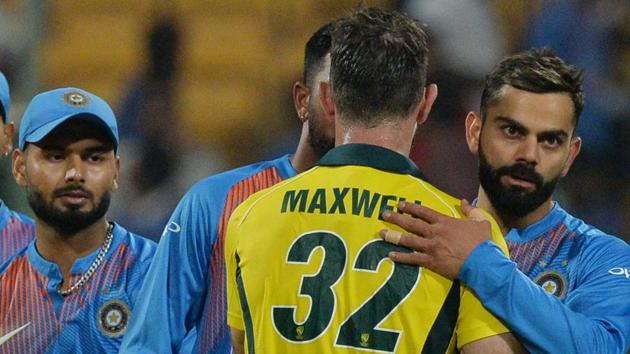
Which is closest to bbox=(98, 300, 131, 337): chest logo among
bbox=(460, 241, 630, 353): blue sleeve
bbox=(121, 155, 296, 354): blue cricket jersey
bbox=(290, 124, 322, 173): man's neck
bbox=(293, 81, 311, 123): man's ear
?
bbox=(121, 155, 296, 354): blue cricket jersey

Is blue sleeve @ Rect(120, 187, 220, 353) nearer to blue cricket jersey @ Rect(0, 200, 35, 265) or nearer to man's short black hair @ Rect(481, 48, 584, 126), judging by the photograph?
man's short black hair @ Rect(481, 48, 584, 126)

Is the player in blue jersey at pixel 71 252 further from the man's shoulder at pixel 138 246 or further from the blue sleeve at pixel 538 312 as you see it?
the blue sleeve at pixel 538 312

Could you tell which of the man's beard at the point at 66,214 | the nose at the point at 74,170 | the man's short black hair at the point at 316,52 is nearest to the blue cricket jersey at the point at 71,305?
the man's beard at the point at 66,214

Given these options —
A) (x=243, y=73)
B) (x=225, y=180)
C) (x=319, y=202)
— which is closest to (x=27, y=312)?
(x=225, y=180)

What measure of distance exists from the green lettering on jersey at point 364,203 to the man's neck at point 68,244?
1565 mm

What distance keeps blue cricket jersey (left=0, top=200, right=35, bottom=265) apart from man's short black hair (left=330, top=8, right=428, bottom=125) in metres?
2.31

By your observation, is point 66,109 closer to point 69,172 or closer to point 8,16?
point 69,172

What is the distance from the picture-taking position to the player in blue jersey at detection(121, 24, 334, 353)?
3352 mm

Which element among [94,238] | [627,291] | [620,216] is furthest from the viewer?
[620,216]

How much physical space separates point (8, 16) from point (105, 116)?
123 inches

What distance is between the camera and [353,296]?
7.73 feet

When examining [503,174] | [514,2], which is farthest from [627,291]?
[514,2]

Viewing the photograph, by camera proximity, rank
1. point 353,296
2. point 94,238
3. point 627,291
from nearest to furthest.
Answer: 1. point 353,296
2. point 627,291
3. point 94,238

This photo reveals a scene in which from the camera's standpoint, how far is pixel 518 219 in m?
3.54
